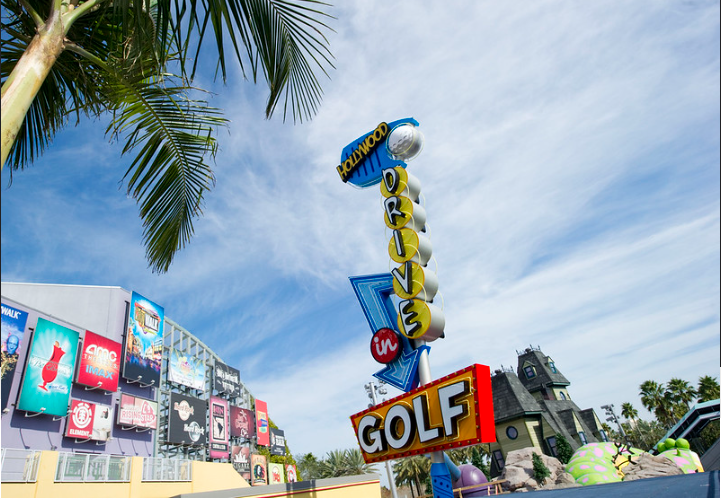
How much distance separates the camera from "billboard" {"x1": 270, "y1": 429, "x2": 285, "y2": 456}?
49.3m

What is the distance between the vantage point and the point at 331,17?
158 inches

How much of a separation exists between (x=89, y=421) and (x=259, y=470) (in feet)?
75.5

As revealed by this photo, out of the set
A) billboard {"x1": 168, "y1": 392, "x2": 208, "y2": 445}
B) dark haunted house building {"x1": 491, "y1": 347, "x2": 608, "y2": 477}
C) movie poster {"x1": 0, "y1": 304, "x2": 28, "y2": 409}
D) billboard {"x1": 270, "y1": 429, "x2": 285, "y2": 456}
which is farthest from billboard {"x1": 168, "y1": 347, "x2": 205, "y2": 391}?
dark haunted house building {"x1": 491, "y1": 347, "x2": 608, "y2": 477}

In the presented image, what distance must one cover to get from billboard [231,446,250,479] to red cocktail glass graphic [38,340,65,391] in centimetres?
2174

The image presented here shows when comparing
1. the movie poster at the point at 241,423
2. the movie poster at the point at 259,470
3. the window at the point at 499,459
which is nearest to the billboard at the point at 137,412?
the movie poster at the point at 241,423

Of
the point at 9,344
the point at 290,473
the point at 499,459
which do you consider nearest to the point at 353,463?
the point at 290,473

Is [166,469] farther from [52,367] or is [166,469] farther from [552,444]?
[552,444]

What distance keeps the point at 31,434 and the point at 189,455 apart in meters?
16.3

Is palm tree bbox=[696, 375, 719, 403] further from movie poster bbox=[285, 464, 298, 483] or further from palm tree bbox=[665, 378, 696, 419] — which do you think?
movie poster bbox=[285, 464, 298, 483]

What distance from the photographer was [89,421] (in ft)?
81.1

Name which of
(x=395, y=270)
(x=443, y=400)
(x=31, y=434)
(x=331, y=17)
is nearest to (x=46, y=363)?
(x=31, y=434)

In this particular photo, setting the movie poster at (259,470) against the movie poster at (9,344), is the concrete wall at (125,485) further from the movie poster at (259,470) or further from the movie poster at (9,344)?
the movie poster at (259,470)

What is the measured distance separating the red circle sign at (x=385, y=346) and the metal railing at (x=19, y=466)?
14.2 m

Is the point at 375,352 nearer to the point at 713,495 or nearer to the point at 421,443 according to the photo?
the point at 421,443
